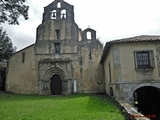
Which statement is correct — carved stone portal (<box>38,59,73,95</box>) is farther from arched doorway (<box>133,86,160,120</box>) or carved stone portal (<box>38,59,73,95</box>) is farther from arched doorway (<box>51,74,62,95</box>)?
arched doorway (<box>133,86,160,120</box>)

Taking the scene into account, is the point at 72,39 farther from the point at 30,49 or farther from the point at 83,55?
the point at 30,49

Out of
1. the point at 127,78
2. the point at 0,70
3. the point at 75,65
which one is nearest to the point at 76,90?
→ the point at 75,65

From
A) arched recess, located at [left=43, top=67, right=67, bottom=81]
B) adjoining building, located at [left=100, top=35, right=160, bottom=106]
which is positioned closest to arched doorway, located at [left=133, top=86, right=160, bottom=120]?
adjoining building, located at [left=100, top=35, right=160, bottom=106]

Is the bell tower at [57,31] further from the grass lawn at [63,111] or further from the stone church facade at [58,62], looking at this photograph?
the grass lawn at [63,111]

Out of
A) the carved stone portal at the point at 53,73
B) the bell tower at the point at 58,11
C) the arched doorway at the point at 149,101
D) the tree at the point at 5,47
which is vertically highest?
the bell tower at the point at 58,11

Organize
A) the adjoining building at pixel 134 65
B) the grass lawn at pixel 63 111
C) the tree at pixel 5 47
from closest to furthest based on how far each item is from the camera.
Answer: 1. the grass lawn at pixel 63 111
2. the adjoining building at pixel 134 65
3. the tree at pixel 5 47

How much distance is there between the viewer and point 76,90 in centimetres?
1717

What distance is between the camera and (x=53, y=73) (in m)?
17.9

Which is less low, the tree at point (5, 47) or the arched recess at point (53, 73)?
the tree at point (5, 47)

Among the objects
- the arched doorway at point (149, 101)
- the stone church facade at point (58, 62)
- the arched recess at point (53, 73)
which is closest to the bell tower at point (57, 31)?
the stone church facade at point (58, 62)

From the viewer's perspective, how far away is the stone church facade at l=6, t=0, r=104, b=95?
17453mm

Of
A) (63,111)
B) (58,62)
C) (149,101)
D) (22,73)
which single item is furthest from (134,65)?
(22,73)

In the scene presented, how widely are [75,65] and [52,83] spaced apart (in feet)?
12.0

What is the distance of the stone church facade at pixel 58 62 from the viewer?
17453 millimetres
